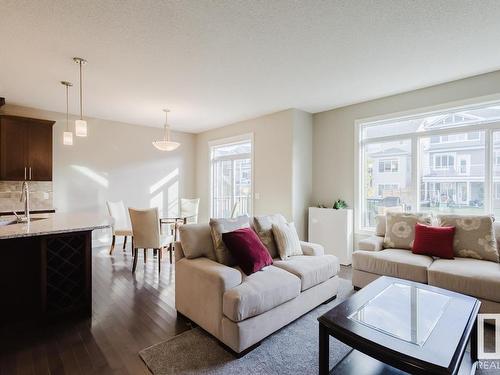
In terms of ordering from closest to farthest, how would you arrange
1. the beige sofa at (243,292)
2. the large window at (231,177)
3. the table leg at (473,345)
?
1. the table leg at (473,345)
2. the beige sofa at (243,292)
3. the large window at (231,177)

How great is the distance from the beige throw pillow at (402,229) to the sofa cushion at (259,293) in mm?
1736

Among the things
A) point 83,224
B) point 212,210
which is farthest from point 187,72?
point 212,210

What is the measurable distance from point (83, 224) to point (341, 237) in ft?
12.1

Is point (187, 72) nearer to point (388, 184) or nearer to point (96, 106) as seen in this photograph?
point (96, 106)

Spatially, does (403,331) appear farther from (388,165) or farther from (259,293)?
(388,165)

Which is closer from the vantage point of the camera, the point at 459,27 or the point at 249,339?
the point at 249,339

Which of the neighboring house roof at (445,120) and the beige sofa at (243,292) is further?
the neighboring house roof at (445,120)

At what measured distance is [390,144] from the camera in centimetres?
420

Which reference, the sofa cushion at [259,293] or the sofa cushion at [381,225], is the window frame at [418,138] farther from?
the sofa cushion at [259,293]

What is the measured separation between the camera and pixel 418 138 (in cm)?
390

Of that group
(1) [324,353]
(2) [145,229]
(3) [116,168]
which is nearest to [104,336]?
(2) [145,229]

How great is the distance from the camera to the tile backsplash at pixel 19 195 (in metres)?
4.59

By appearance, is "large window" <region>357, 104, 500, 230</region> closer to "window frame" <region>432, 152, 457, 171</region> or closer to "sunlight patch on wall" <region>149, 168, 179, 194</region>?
"window frame" <region>432, 152, 457, 171</region>

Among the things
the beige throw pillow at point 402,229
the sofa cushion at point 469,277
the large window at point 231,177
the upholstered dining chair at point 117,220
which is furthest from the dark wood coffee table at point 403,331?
the upholstered dining chair at point 117,220
